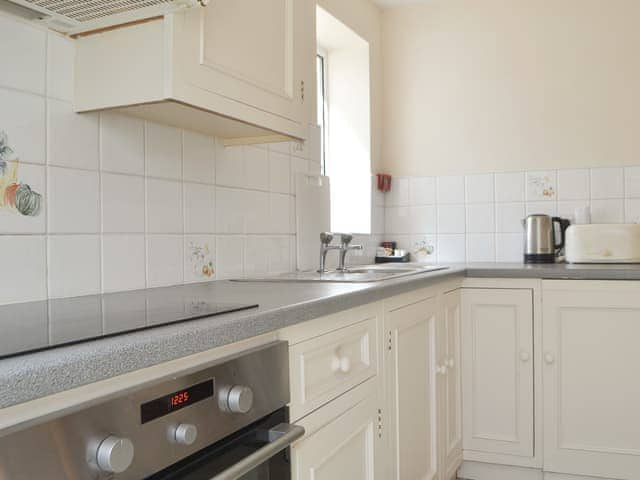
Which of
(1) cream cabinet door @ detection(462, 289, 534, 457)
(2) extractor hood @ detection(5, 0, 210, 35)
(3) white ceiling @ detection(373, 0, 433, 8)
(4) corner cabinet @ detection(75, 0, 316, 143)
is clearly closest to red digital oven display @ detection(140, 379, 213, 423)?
(4) corner cabinet @ detection(75, 0, 316, 143)

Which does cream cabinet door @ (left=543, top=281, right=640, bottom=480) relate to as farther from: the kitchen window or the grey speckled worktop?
the kitchen window

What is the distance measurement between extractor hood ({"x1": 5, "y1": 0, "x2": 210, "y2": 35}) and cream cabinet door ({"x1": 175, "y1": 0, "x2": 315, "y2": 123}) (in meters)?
0.07

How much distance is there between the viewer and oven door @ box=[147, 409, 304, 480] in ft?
2.88

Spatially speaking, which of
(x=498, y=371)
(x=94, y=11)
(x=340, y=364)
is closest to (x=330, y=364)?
(x=340, y=364)

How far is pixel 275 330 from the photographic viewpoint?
1138 mm

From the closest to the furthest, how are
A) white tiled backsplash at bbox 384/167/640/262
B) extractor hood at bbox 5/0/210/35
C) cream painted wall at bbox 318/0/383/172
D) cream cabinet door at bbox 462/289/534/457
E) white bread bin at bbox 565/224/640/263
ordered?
extractor hood at bbox 5/0/210/35 → cream cabinet door at bbox 462/289/534/457 → white bread bin at bbox 565/224/640/263 → white tiled backsplash at bbox 384/167/640/262 → cream painted wall at bbox 318/0/383/172

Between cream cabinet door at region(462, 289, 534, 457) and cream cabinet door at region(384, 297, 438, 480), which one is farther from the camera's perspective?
cream cabinet door at region(462, 289, 534, 457)

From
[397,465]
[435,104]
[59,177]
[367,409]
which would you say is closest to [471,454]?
[397,465]

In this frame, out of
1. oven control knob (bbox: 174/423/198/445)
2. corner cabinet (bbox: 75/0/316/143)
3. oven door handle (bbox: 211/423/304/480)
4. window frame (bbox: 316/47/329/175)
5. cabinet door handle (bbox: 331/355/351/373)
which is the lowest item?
oven door handle (bbox: 211/423/304/480)

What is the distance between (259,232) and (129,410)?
1.37 meters

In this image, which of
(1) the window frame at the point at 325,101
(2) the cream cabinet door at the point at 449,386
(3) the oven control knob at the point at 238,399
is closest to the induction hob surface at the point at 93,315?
(3) the oven control knob at the point at 238,399

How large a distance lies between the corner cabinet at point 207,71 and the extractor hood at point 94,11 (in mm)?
28

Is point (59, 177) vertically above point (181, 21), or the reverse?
point (181, 21)

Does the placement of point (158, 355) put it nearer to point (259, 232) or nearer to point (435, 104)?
point (259, 232)
